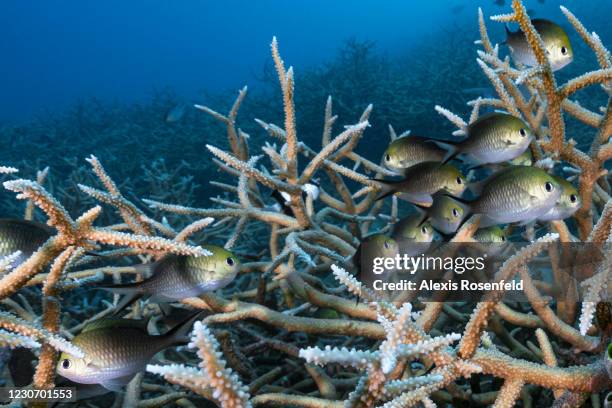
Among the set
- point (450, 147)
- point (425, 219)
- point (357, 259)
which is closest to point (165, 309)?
point (357, 259)

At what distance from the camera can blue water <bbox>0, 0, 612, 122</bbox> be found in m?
76.2

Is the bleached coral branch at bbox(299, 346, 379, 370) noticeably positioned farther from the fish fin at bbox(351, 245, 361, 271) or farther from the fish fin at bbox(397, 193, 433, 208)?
the fish fin at bbox(397, 193, 433, 208)

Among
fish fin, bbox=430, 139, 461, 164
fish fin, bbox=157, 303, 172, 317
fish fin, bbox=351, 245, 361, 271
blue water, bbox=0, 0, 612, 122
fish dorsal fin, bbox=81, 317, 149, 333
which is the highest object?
blue water, bbox=0, 0, 612, 122

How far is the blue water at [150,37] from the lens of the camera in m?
76.2

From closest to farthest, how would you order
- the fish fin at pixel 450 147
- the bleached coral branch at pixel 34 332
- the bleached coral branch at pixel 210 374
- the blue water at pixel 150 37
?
the bleached coral branch at pixel 210 374 < the bleached coral branch at pixel 34 332 < the fish fin at pixel 450 147 < the blue water at pixel 150 37

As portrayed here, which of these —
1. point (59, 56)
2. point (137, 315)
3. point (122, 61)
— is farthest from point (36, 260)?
point (59, 56)

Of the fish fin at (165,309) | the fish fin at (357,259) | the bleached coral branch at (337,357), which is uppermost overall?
the bleached coral branch at (337,357)

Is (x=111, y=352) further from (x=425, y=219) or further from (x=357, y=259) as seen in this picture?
(x=425, y=219)

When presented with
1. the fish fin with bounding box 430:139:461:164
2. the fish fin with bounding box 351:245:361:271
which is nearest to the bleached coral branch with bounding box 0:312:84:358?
the fish fin with bounding box 351:245:361:271

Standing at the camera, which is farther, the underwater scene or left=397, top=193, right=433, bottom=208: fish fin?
left=397, top=193, right=433, bottom=208: fish fin

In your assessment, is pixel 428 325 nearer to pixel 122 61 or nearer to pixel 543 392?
pixel 543 392

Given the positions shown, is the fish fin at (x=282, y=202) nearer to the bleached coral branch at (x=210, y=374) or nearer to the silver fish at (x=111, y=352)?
the silver fish at (x=111, y=352)

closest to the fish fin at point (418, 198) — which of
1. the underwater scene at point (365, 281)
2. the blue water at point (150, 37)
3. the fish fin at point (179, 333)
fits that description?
the underwater scene at point (365, 281)

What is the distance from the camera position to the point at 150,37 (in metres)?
102
